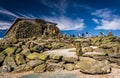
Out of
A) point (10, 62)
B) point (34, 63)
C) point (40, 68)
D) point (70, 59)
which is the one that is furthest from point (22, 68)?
point (70, 59)

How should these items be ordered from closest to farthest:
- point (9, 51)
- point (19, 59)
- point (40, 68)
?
1. point (40, 68)
2. point (19, 59)
3. point (9, 51)

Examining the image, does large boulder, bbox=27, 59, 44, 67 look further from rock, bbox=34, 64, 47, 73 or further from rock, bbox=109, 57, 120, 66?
rock, bbox=109, 57, 120, 66

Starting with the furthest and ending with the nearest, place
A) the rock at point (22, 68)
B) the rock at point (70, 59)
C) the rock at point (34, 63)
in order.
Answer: the rock at point (70, 59) < the rock at point (34, 63) < the rock at point (22, 68)

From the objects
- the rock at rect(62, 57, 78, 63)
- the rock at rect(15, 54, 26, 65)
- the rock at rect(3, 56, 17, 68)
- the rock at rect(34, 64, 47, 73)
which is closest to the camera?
the rock at rect(34, 64, 47, 73)

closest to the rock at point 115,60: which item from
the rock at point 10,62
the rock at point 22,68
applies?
the rock at point 22,68

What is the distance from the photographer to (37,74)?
17.5m

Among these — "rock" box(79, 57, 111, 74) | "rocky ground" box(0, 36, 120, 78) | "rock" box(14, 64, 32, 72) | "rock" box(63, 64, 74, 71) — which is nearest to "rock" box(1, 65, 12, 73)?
"rocky ground" box(0, 36, 120, 78)

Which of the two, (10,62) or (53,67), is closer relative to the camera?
(53,67)

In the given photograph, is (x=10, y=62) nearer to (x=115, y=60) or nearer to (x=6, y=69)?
(x=6, y=69)

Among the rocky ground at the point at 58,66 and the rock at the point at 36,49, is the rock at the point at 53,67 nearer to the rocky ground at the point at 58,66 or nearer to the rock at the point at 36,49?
the rocky ground at the point at 58,66

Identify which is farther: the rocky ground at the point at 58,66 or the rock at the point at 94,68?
the rocky ground at the point at 58,66

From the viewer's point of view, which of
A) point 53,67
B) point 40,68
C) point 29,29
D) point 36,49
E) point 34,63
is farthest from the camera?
point 29,29

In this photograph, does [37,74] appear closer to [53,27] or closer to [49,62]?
[49,62]

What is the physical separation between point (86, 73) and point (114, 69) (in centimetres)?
381
